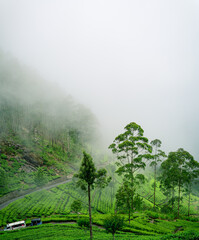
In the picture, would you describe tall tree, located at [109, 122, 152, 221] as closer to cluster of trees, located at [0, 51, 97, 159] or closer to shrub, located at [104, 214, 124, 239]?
shrub, located at [104, 214, 124, 239]

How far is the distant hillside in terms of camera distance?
63906mm

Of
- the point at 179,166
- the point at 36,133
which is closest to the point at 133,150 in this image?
the point at 179,166

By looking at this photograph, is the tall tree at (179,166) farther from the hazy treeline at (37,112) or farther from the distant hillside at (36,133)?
the hazy treeline at (37,112)

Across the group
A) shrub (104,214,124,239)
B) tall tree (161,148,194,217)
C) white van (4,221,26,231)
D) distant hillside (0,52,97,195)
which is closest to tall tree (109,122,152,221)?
shrub (104,214,124,239)

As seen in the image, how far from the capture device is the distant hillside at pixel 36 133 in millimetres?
63906

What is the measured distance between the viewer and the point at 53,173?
75562 millimetres

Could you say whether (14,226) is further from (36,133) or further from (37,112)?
(37,112)

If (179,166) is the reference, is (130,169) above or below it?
below

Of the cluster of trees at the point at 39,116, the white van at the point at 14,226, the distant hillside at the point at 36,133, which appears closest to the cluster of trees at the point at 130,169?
the white van at the point at 14,226

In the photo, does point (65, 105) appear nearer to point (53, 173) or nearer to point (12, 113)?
point (12, 113)

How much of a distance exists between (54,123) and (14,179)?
8526cm

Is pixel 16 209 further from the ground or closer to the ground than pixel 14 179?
closer to the ground

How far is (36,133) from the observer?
108688mm

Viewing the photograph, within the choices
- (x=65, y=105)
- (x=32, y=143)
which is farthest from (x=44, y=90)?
(x=32, y=143)
